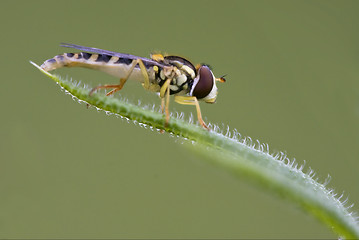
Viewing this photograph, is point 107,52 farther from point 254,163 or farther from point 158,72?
point 254,163

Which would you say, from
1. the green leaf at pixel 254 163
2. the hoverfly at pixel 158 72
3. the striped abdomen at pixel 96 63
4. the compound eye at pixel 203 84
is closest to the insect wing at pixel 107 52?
the hoverfly at pixel 158 72

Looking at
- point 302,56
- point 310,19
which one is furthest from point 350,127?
point 310,19

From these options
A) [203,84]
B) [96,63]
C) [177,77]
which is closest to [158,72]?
[177,77]

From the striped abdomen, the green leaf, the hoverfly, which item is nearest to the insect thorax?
the hoverfly

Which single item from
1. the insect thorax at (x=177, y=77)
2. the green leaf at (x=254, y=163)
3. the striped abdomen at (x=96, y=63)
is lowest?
the green leaf at (x=254, y=163)

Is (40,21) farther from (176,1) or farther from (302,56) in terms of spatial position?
(302,56)

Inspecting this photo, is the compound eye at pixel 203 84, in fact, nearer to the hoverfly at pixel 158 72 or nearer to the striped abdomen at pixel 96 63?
the hoverfly at pixel 158 72

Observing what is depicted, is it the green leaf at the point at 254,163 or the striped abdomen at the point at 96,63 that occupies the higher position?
the striped abdomen at the point at 96,63

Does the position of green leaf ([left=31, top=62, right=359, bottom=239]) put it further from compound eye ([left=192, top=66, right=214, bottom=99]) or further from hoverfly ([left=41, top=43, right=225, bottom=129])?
compound eye ([left=192, top=66, right=214, bottom=99])
